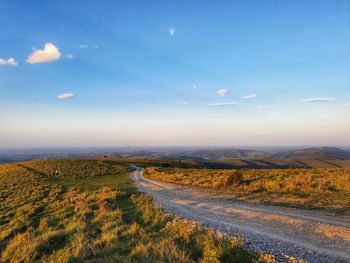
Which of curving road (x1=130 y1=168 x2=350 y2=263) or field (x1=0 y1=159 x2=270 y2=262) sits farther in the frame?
curving road (x1=130 y1=168 x2=350 y2=263)

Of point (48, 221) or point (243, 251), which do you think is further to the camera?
point (48, 221)

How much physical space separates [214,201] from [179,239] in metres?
9.77

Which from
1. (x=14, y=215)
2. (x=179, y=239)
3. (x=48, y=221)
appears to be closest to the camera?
(x=179, y=239)

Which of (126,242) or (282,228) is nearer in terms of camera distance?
(126,242)

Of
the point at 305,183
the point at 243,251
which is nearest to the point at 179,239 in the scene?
the point at 243,251

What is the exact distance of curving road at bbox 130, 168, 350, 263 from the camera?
7.94 meters

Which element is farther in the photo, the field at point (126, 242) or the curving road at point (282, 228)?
the curving road at point (282, 228)

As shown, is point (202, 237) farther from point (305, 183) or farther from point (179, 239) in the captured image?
point (305, 183)

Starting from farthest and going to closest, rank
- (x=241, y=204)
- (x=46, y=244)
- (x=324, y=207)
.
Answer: (x=241, y=204) < (x=324, y=207) < (x=46, y=244)

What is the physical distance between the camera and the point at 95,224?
1434 cm

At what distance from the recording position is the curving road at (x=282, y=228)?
26.0 ft

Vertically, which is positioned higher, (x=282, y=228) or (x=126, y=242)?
(x=282, y=228)

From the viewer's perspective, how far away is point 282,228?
10648mm

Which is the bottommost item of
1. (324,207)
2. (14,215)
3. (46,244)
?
(14,215)
